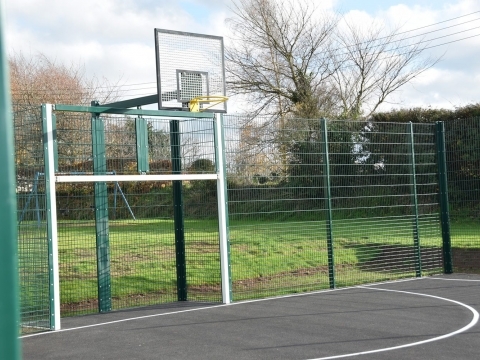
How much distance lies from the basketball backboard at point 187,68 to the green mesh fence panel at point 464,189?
5118 mm

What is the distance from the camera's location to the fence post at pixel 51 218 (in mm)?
9086

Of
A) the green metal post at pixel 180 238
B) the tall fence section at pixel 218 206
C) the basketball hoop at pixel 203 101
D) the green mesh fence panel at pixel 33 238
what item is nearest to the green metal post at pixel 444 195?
the tall fence section at pixel 218 206

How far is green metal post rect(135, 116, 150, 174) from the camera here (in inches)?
410

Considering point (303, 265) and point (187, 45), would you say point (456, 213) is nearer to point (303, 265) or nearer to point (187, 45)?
point (303, 265)

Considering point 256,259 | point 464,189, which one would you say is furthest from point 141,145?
point 464,189

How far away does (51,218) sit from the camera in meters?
9.12

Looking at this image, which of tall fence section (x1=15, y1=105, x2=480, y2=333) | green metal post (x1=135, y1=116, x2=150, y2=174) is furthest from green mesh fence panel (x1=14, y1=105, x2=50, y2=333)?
green metal post (x1=135, y1=116, x2=150, y2=174)

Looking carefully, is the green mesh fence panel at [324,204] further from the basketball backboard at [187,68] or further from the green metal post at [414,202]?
→ the basketball backboard at [187,68]

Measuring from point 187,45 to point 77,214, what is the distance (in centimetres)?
302

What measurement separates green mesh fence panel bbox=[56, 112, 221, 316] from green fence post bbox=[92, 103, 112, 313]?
0.19 metres

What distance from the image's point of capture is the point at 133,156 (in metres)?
10.8

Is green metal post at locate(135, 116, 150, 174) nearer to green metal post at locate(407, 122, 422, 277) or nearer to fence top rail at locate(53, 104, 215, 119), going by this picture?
fence top rail at locate(53, 104, 215, 119)

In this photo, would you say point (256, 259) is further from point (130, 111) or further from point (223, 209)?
point (130, 111)

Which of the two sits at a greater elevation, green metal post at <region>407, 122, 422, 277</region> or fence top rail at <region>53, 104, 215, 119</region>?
fence top rail at <region>53, 104, 215, 119</region>
